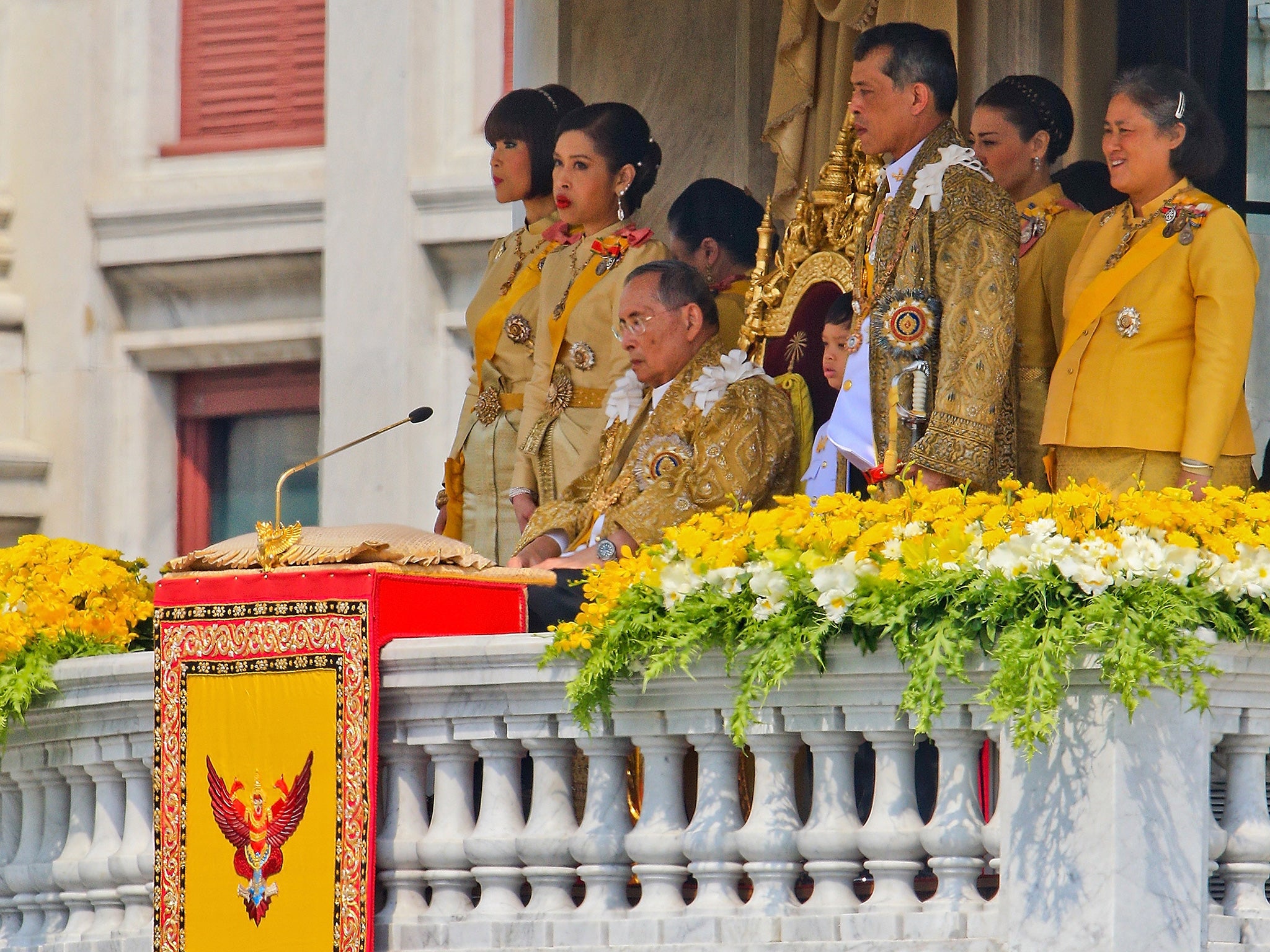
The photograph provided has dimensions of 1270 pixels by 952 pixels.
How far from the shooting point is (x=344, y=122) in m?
15.1

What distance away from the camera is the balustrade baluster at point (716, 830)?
214 inches

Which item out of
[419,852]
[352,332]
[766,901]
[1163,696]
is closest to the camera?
[1163,696]

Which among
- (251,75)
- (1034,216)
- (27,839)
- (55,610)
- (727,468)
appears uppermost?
(251,75)

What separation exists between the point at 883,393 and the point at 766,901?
1.79 m

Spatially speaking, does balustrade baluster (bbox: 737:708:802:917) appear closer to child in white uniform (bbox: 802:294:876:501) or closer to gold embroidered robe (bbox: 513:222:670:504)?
child in white uniform (bbox: 802:294:876:501)

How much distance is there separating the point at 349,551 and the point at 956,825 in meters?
1.60

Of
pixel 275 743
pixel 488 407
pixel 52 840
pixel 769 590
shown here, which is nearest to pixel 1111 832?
pixel 769 590

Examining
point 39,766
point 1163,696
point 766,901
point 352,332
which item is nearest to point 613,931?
point 766,901

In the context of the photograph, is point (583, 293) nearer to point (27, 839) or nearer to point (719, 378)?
point (719, 378)

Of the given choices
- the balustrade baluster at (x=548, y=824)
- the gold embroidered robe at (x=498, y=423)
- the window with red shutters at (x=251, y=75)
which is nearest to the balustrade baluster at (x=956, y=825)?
the balustrade baluster at (x=548, y=824)

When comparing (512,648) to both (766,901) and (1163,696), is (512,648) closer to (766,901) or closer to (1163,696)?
(766,901)

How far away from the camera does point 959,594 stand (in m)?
5.12

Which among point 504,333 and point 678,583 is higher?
point 504,333

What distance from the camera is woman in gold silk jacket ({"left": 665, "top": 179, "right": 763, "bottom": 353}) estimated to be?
8320 millimetres
